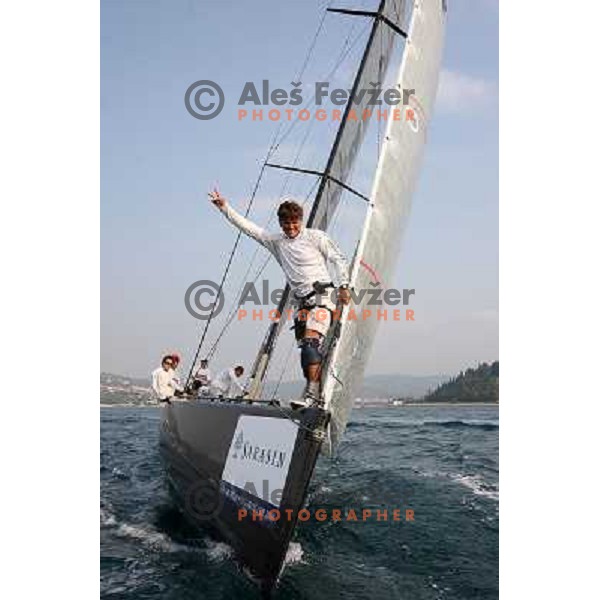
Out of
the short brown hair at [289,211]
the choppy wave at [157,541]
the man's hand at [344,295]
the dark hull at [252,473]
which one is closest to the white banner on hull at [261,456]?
the dark hull at [252,473]

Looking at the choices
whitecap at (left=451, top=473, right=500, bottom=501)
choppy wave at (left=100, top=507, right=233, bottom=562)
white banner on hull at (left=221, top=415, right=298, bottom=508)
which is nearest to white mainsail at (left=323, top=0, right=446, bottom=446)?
white banner on hull at (left=221, top=415, right=298, bottom=508)

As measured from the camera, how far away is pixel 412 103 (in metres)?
5.88

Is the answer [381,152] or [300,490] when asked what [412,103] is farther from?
[300,490]

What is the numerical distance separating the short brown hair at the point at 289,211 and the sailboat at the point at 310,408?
0.67 m

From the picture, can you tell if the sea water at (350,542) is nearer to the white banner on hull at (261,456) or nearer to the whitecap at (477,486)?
the whitecap at (477,486)

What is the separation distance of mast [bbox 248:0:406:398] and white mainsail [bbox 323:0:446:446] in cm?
60

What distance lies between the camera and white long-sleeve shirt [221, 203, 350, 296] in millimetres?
4121

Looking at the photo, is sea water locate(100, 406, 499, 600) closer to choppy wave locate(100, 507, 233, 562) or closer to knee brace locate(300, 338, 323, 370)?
choppy wave locate(100, 507, 233, 562)

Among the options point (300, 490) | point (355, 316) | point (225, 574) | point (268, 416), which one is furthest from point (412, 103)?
point (225, 574)

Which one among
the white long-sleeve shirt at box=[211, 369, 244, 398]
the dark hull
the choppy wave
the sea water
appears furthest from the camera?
the white long-sleeve shirt at box=[211, 369, 244, 398]

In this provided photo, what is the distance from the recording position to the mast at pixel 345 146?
22.7 ft

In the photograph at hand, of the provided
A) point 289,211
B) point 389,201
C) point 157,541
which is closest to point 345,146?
point 389,201

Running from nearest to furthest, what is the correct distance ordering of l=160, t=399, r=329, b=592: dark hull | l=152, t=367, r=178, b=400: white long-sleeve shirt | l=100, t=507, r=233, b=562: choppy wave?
l=160, t=399, r=329, b=592: dark hull < l=100, t=507, r=233, b=562: choppy wave < l=152, t=367, r=178, b=400: white long-sleeve shirt

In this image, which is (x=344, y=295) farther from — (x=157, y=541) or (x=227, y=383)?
(x=227, y=383)
